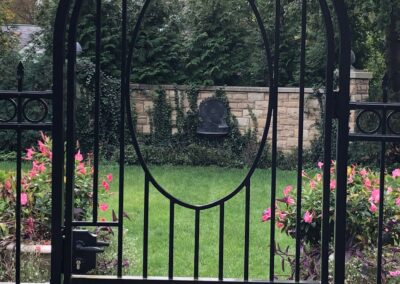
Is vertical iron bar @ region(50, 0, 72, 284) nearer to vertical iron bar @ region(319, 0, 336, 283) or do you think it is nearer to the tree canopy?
vertical iron bar @ region(319, 0, 336, 283)

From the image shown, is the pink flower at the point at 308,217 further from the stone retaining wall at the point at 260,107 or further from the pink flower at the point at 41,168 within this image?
the stone retaining wall at the point at 260,107

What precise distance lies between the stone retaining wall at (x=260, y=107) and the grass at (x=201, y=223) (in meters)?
1.10

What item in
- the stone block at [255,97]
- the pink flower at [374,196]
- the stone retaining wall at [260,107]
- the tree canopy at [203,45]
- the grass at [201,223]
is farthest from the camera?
the tree canopy at [203,45]

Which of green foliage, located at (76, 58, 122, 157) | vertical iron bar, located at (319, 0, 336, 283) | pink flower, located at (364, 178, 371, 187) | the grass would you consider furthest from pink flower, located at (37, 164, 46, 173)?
green foliage, located at (76, 58, 122, 157)

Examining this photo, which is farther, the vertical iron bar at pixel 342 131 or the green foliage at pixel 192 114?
the green foliage at pixel 192 114

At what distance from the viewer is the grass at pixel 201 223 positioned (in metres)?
4.97

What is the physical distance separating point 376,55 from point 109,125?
4917 millimetres

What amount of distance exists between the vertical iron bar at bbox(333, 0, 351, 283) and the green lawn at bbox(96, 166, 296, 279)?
190 cm

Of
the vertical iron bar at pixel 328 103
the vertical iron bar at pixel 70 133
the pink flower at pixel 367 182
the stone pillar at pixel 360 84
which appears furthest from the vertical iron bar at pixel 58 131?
the stone pillar at pixel 360 84

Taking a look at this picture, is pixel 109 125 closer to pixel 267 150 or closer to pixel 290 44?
pixel 267 150

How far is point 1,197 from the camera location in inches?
153

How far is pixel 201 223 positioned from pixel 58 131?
4390mm

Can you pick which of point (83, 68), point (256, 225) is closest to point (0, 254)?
point (256, 225)

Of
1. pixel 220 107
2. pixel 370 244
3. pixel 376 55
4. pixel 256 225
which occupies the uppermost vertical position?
pixel 376 55
